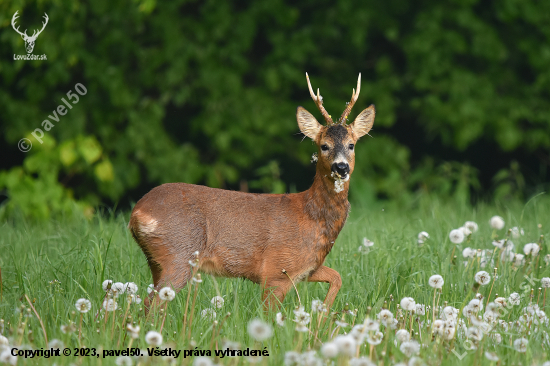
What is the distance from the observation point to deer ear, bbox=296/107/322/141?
3771 millimetres

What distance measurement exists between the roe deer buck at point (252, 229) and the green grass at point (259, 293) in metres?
0.13

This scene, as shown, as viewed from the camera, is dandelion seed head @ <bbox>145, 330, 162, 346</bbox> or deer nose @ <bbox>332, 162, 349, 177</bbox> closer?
dandelion seed head @ <bbox>145, 330, 162, 346</bbox>

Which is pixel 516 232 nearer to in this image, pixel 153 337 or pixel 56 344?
pixel 153 337

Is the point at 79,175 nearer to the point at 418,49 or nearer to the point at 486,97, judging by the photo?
the point at 418,49

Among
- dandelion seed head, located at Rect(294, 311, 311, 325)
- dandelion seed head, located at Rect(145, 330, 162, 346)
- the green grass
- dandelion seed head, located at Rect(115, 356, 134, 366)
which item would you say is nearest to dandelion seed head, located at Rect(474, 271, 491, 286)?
the green grass

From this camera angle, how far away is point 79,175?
7.00 meters

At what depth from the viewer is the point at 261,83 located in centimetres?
728

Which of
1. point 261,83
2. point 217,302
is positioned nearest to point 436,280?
point 217,302

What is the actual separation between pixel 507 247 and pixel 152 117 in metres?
3.98

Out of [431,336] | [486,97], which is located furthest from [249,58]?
[431,336]

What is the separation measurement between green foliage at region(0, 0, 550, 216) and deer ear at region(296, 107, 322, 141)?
8.55ft

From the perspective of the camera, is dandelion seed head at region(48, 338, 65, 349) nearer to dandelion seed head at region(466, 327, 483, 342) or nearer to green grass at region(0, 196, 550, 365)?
green grass at region(0, 196, 550, 365)

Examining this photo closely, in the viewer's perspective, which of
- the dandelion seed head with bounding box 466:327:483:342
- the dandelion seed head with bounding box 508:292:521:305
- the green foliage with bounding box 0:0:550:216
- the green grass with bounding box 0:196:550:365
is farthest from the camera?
the green foliage with bounding box 0:0:550:216

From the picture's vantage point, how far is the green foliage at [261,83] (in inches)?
257
